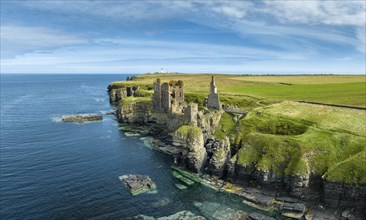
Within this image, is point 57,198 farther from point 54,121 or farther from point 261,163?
point 54,121

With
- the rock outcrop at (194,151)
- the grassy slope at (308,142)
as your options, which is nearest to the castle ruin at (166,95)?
the rock outcrop at (194,151)

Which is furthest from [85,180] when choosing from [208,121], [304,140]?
[304,140]

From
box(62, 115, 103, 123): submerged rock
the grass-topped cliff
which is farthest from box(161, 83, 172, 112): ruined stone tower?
box(62, 115, 103, 123): submerged rock

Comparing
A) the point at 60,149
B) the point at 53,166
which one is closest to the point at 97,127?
the point at 60,149

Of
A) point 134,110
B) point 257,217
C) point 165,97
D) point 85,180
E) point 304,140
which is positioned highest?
point 165,97

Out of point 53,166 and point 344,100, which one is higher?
point 344,100

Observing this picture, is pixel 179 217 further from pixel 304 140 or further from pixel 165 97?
pixel 165 97
